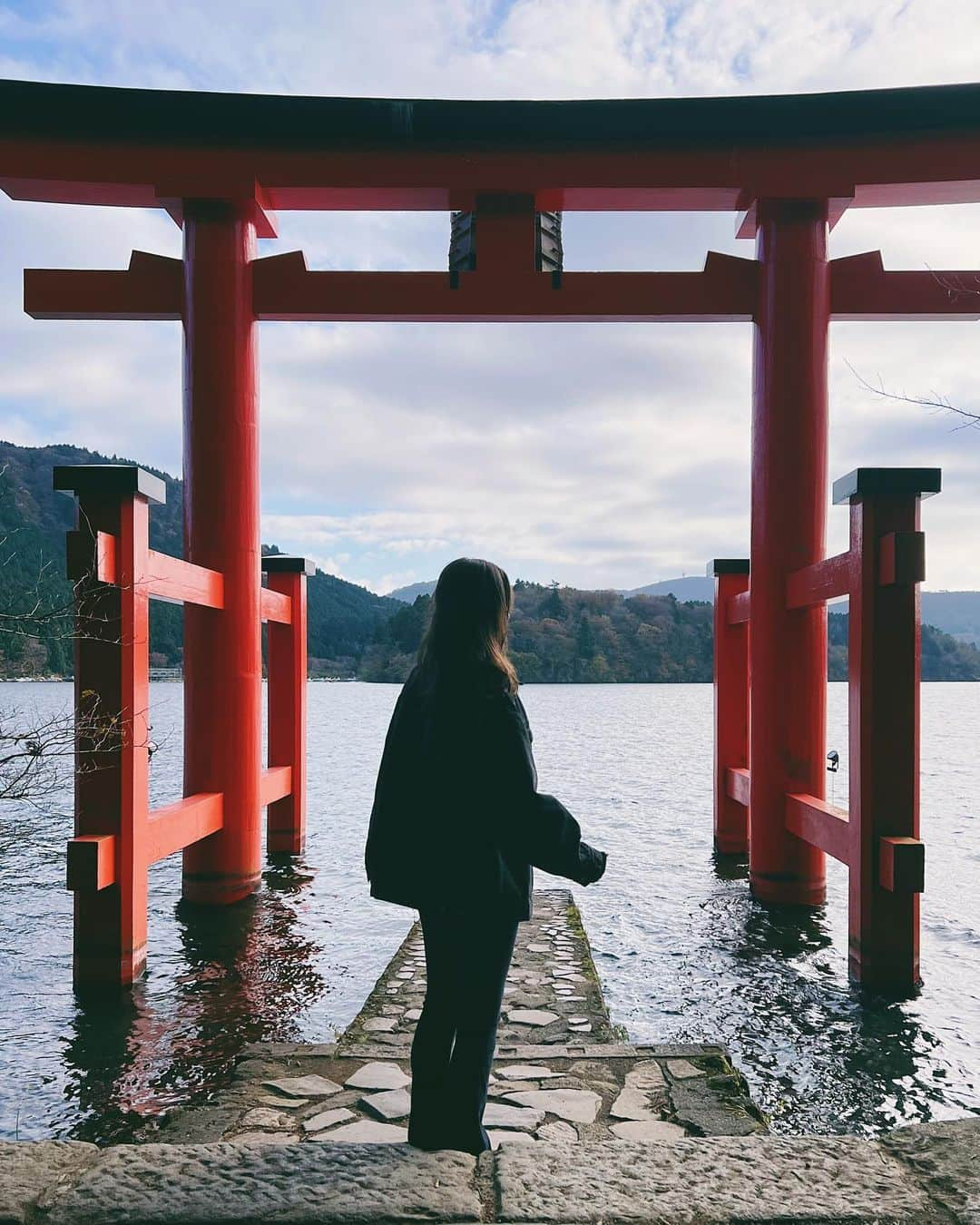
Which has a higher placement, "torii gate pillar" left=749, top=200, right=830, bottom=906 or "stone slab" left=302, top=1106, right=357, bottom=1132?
"torii gate pillar" left=749, top=200, right=830, bottom=906

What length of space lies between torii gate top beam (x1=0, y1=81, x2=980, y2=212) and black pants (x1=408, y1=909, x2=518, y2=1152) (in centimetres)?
590

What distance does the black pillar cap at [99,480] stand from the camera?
5012mm

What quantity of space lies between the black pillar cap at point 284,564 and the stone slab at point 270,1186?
7.13 metres

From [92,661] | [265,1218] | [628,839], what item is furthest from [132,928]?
[628,839]

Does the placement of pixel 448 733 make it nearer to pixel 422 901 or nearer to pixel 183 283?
pixel 422 901

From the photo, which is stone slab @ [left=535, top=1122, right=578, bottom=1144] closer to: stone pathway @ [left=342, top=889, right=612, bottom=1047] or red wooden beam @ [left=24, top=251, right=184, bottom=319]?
stone pathway @ [left=342, top=889, right=612, bottom=1047]

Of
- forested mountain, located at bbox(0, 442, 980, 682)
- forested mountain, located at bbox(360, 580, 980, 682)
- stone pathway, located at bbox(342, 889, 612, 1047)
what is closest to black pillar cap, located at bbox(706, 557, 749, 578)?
stone pathway, located at bbox(342, 889, 612, 1047)

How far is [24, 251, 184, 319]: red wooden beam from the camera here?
7008 mm

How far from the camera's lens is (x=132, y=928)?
16.9ft

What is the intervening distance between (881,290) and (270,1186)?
22.8 feet

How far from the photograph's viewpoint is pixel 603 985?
18.3 ft

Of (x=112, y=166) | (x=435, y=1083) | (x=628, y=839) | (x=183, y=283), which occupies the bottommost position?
(x=628, y=839)

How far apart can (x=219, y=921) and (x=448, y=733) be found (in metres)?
4.76

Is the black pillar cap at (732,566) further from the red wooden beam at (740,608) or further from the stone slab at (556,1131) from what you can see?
the stone slab at (556,1131)
